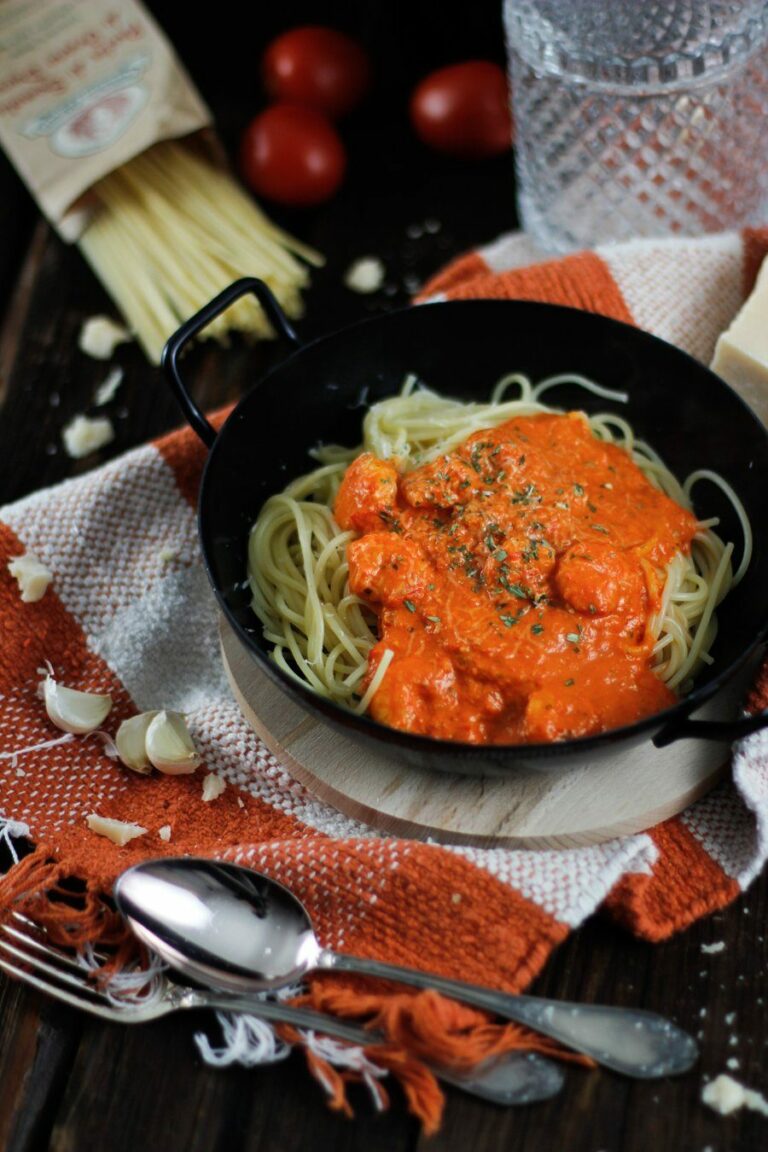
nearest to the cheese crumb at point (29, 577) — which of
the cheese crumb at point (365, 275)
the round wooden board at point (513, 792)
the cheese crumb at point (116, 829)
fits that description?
the cheese crumb at point (116, 829)

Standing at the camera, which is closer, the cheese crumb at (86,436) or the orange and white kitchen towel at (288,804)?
the orange and white kitchen towel at (288,804)

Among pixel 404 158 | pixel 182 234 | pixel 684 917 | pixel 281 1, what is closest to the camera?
pixel 684 917

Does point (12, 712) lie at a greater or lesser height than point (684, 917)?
greater

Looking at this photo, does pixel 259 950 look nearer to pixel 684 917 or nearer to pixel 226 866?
pixel 226 866

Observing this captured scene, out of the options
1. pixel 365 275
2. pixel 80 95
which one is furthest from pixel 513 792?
pixel 80 95

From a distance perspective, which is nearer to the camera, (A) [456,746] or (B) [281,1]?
(A) [456,746]

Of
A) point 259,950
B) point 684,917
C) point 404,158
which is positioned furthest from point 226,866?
point 404,158

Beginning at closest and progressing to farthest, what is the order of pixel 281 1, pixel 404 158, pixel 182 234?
pixel 182 234 < pixel 404 158 < pixel 281 1

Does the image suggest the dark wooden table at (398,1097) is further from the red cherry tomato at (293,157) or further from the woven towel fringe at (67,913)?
the red cherry tomato at (293,157)

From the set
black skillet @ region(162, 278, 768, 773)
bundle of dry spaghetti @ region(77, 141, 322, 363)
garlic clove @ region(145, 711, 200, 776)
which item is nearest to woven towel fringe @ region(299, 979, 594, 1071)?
garlic clove @ region(145, 711, 200, 776)
